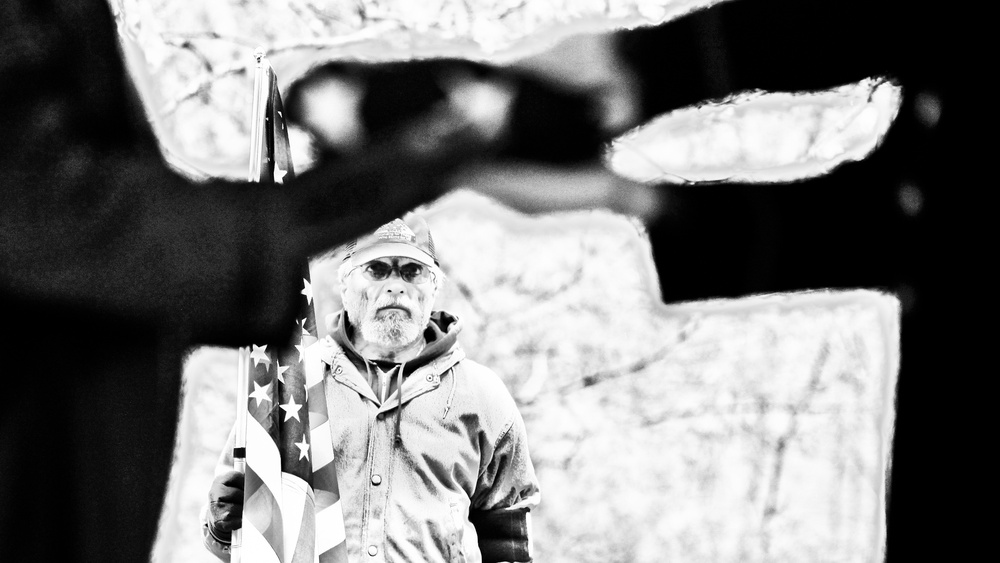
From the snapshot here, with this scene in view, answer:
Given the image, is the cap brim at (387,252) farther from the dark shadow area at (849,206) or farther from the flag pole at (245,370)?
the dark shadow area at (849,206)

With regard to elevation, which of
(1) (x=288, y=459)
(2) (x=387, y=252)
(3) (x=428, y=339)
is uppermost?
(2) (x=387, y=252)

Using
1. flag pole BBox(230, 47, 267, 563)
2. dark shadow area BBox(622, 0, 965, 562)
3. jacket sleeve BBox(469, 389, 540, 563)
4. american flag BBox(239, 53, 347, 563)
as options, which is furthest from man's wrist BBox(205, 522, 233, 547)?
dark shadow area BBox(622, 0, 965, 562)

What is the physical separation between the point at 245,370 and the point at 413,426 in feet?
1.28

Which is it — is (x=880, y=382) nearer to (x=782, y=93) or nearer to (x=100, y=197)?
(x=782, y=93)

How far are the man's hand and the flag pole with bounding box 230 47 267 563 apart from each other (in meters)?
0.03

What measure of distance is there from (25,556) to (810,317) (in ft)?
3.90

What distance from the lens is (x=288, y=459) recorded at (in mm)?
1038

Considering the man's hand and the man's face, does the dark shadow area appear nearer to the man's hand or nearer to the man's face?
the man's face

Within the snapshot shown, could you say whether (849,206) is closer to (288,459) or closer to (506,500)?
(506,500)

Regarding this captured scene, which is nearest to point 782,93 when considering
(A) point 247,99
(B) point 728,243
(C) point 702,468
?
(B) point 728,243

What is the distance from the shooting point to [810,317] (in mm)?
1651

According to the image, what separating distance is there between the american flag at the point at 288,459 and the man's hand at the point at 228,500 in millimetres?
141

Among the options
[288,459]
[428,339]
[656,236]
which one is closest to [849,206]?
[656,236]

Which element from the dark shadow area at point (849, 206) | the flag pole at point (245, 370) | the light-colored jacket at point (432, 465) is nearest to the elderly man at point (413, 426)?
the light-colored jacket at point (432, 465)
